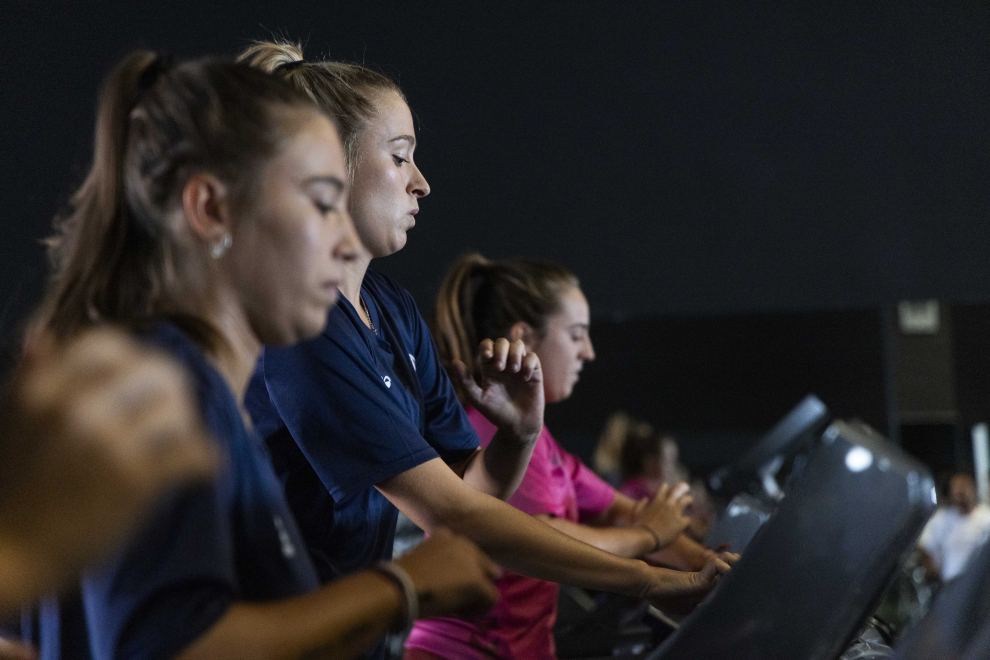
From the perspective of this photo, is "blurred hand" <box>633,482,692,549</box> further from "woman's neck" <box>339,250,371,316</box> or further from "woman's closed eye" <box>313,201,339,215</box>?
"woman's closed eye" <box>313,201,339,215</box>

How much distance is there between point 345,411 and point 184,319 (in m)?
0.34

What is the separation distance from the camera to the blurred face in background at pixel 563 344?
208 cm

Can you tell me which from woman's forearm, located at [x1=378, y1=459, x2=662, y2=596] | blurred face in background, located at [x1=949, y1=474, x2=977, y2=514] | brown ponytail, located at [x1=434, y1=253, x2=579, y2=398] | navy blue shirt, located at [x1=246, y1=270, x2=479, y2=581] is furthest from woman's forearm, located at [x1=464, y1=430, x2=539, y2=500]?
blurred face in background, located at [x1=949, y1=474, x2=977, y2=514]

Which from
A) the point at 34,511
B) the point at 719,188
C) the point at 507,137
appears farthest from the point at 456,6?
the point at 34,511

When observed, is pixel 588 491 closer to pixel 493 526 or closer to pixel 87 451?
pixel 493 526

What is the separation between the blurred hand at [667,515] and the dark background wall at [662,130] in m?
0.90

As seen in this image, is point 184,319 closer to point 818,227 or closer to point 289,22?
point 289,22

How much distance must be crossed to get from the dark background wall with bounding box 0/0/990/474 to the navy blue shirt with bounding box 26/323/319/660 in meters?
1.72

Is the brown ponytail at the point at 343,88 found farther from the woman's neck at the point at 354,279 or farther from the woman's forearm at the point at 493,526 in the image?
the woman's forearm at the point at 493,526

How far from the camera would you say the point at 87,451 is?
685 mm

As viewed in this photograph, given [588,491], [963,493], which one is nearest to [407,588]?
[588,491]

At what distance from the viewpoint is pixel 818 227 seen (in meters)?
2.48

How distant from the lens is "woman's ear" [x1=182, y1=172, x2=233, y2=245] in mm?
803

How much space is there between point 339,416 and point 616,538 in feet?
2.55
